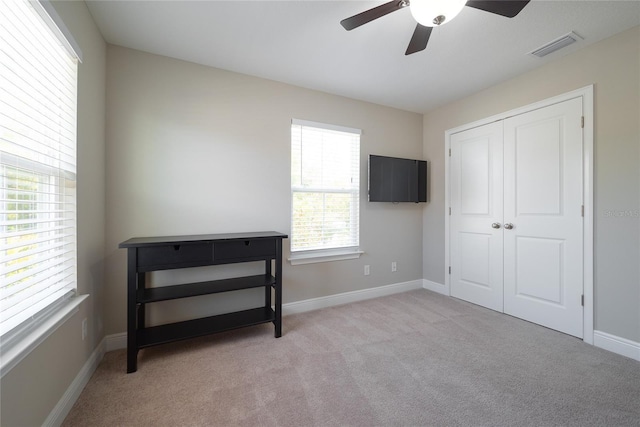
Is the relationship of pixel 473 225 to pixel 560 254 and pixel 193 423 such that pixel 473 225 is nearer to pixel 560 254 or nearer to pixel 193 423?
pixel 560 254


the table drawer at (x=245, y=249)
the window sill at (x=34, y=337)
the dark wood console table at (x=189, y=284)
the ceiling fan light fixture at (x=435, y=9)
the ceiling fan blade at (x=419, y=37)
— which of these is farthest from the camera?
the table drawer at (x=245, y=249)

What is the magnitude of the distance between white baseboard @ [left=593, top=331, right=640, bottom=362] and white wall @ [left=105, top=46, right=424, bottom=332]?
7.37 feet

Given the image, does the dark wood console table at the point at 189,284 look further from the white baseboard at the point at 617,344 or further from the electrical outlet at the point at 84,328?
the white baseboard at the point at 617,344

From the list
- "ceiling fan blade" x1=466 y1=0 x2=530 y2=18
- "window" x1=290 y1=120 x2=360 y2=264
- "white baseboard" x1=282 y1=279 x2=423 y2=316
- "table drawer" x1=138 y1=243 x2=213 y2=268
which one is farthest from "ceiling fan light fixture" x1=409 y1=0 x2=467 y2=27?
"white baseboard" x1=282 y1=279 x2=423 y2=316

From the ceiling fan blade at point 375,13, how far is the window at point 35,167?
1544 mm

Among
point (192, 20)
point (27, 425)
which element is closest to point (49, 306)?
point (27, 425)

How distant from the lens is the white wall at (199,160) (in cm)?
217

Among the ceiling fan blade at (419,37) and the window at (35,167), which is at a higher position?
the ceiling fan blade at (419,37)

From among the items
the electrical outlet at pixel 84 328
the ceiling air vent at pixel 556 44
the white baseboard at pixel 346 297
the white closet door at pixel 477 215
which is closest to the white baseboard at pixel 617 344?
the white closet door at pixel 477 215

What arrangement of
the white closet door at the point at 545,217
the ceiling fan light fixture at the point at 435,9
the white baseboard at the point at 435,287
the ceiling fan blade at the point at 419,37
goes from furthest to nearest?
the white baseboard at the point at 435,287
the white closet door at the point at 545,217
the ceiling fan blade at the point at 419,37
the ceiling fan light fixture at the point at 435,9

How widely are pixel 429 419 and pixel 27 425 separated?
6.32ft

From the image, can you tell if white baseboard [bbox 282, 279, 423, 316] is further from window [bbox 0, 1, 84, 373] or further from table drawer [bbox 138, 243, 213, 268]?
window [bbox 0, 1, 84, 373]

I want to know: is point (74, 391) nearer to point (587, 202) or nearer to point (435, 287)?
→ point (435, 287)

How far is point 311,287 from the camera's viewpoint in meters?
2.98
